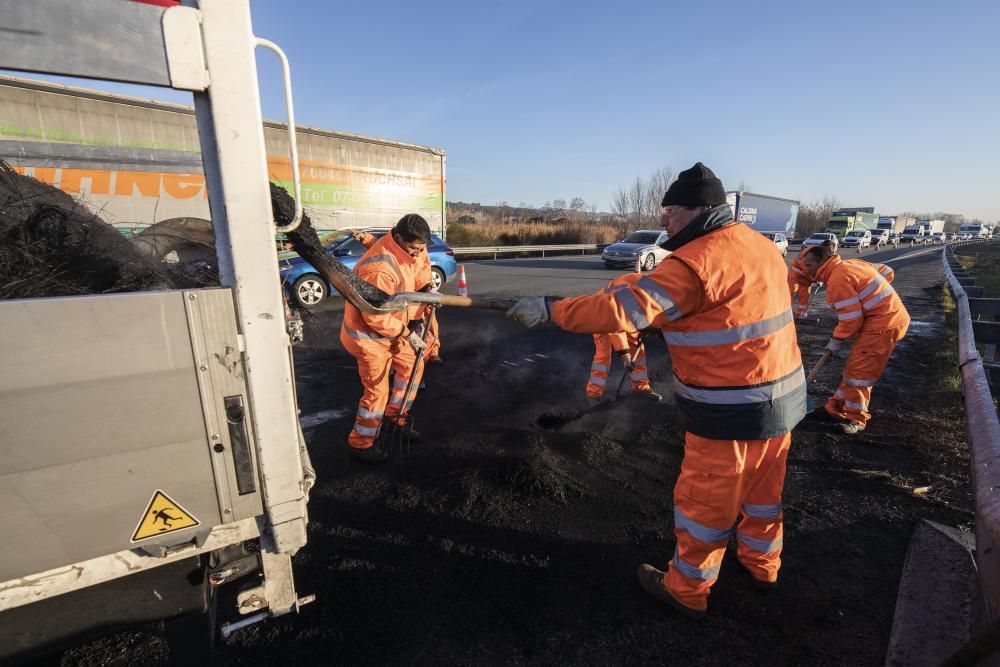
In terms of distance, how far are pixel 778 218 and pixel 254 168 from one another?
131 ft

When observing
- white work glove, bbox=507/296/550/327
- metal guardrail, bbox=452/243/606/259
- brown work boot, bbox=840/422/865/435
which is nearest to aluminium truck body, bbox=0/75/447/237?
white work glove, bbox=507/296/550/327

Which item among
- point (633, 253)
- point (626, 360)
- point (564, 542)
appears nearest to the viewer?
point (564, 542)

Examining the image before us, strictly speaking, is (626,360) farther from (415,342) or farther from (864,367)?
(415,342)

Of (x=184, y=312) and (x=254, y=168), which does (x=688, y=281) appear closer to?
(x=254, y=168)

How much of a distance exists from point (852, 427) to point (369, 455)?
171 inches

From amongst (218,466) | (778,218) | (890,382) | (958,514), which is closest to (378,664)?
(218,466)

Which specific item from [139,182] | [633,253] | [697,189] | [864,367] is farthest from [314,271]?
[633,253]

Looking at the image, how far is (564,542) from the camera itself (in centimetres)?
277

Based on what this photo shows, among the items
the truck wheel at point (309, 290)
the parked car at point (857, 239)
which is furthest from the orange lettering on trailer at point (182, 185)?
the parked car at point (857, 239)

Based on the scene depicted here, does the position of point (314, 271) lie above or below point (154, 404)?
below

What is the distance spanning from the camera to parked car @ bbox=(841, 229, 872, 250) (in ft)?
126

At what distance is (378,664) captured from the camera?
2.00 metres

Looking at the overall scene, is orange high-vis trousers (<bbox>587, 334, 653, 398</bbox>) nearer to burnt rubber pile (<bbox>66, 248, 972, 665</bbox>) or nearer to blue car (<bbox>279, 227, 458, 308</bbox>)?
burnt rubber pile (<bbox>66, 248, 972, 665</bbox>)

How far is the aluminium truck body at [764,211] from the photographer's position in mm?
27969
